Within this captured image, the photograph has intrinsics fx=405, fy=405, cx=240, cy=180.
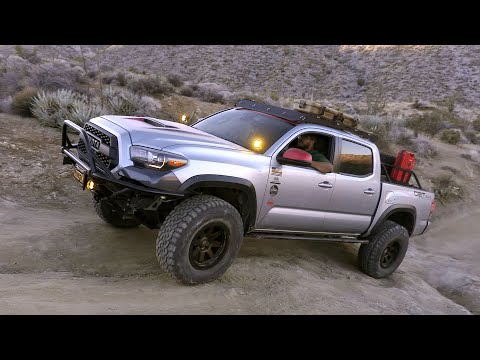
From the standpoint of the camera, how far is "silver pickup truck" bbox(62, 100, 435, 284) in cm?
392

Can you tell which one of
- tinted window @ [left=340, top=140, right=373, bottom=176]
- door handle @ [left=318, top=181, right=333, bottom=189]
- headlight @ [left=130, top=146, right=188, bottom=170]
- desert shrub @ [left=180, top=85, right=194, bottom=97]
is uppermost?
desert shrub @ [left=180, top=85, right=194, bottom=97]

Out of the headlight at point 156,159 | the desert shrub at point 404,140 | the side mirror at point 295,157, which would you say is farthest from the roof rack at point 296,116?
the desert shrub at point 404,140

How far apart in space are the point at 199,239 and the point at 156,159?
92 cm

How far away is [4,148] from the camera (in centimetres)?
775

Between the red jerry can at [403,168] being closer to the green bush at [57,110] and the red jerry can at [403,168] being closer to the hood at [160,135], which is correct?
the hood at [160,135]

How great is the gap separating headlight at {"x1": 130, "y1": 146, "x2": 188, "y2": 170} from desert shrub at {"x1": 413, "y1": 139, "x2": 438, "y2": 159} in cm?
1357

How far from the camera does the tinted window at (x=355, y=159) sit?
545cm

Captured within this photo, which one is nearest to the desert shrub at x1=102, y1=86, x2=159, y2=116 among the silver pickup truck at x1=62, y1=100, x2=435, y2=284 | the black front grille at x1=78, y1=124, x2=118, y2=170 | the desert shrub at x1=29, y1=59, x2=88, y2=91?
the desert shrub at x1=29, y1=59, x2=88, y2=91

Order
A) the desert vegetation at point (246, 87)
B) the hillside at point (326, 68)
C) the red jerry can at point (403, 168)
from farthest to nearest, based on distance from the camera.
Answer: the hillside at point (326, 68), the desert vegetation at point (246, 87), the red jerry can at point (403, 168)

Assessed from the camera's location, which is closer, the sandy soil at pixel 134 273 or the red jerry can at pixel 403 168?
the sandy soil at pixel 134 273

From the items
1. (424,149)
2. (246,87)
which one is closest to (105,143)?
(424,149)

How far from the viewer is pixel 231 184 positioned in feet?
14.0

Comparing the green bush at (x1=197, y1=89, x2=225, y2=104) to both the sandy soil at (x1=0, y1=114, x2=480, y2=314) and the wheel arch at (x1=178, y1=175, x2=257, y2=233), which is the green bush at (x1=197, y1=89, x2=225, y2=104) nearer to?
the sandy soil at (x1=0, y1=114, x2=480, y2=314)

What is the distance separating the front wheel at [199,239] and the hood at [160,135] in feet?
1.99
